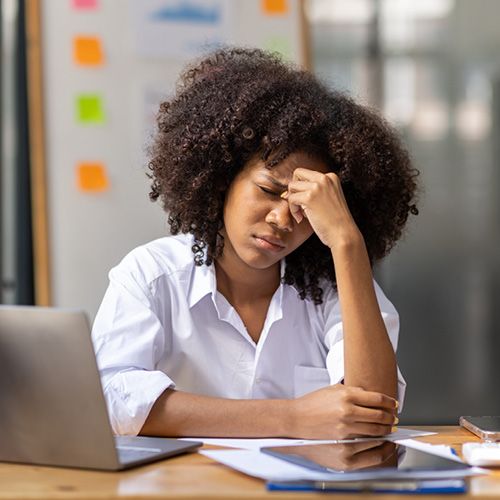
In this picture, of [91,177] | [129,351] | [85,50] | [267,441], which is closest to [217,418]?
[267,441]

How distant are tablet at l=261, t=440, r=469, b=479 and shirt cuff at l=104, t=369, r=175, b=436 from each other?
0.27m

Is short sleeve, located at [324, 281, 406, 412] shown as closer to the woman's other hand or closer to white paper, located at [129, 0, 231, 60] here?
the woman's other hand

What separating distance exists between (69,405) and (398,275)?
2.66 metres

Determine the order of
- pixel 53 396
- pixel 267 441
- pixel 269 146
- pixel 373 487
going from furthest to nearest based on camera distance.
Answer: pixel 269 146 → pixel 267 441 → pixel 53 396 → pixel 373 487

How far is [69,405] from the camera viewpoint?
48.5 inches

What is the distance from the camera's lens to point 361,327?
1689 millimetres

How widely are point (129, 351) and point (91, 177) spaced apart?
150cm

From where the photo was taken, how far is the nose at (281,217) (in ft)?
5.73

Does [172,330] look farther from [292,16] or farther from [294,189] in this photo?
[292,16]

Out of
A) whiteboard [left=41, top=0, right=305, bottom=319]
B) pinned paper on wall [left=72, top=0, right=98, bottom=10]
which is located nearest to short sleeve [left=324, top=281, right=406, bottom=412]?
whiteboard [left=41, top=0, right=305, bottom=319]

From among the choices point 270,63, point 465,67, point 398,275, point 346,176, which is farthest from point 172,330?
point 465,67

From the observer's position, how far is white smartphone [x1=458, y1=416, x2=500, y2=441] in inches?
58.1

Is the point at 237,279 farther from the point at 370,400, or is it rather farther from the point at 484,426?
the point at 484,426

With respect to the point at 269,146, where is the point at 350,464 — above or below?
below
